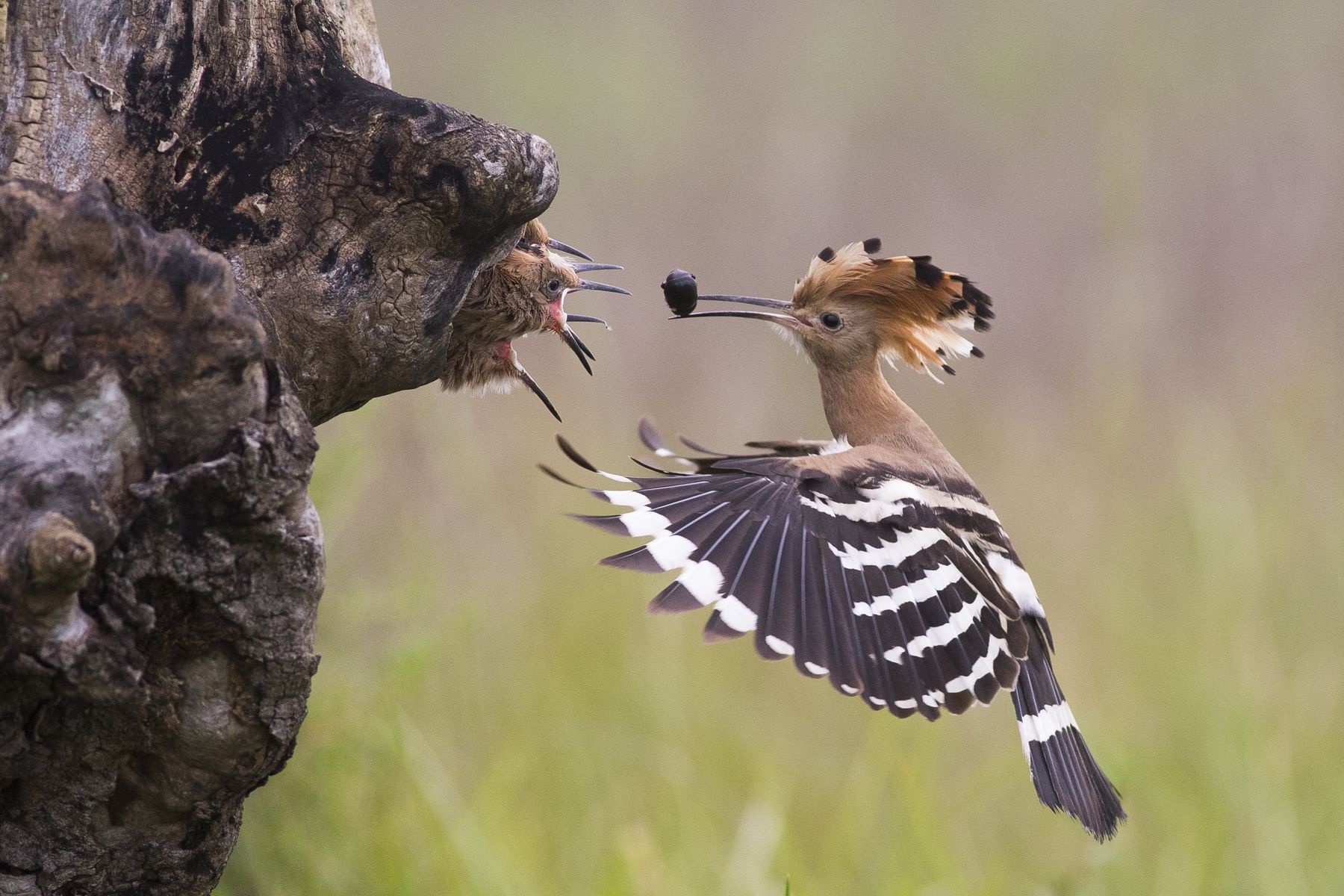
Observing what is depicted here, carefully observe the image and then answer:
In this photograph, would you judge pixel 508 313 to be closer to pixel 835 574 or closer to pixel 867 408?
pixel 835 574

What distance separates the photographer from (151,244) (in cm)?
100

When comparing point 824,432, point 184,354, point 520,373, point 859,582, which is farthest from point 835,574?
point 824,432

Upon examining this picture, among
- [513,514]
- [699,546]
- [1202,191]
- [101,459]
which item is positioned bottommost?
[513,514]

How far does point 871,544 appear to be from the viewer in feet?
5.53

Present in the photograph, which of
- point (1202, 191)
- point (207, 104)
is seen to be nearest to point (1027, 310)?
point (1202, 191)

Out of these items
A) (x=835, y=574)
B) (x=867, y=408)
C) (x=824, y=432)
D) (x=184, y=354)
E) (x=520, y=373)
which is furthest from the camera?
(x=824, y=432)

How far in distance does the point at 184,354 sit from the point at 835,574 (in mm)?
869

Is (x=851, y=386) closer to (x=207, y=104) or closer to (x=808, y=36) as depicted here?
(x=207, y=104)

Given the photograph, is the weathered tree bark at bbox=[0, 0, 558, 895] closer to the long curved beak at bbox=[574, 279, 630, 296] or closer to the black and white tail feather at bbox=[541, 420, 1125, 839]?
the black and white tail feather at bbox=[541, 420, 1125, 839]

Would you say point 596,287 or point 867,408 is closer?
point 596,287

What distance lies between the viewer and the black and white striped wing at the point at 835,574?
1486 mm

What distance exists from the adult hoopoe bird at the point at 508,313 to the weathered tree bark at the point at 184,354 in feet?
0.96

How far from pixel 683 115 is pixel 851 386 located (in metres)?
3.13

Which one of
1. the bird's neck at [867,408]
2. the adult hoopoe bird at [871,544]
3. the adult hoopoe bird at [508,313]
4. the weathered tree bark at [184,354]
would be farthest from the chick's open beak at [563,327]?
the bird's neck at [867,408]
